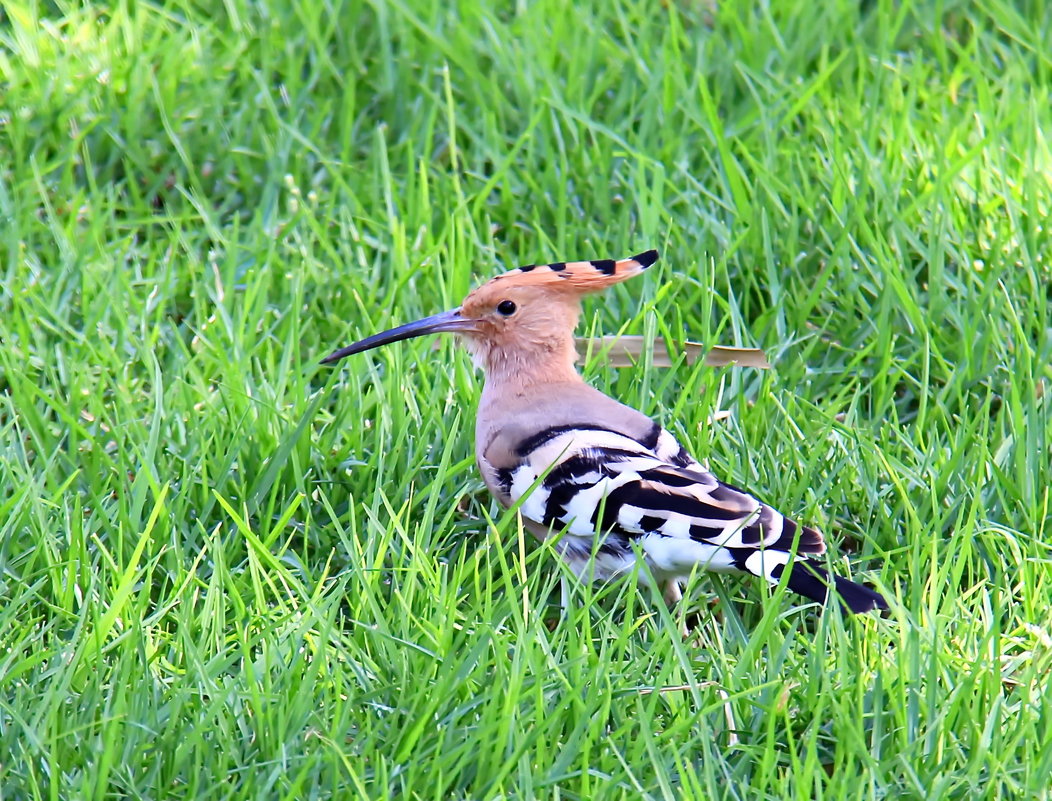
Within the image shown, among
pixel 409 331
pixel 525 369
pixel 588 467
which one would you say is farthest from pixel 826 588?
pixel 409 331

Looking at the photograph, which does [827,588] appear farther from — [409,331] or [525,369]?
[409,331]

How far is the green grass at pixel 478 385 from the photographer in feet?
6.73

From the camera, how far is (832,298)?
3.30 metres

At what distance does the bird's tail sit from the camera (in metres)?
2.26

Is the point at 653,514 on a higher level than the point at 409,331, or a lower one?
lower

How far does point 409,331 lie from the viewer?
9.21 ft

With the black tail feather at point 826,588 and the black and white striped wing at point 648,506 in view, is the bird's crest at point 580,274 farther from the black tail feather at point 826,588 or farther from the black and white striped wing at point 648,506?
the black tail feather at point 826,588

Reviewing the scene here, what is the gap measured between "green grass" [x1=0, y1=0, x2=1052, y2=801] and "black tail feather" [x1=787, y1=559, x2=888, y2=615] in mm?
41

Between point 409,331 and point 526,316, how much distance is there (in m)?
0.24

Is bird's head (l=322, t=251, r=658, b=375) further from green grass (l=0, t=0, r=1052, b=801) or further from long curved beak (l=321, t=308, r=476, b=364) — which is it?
green grass (l=0, t=0, r=1052, b=801)

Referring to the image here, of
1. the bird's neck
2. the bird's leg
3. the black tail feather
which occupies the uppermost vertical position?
the bird's neck

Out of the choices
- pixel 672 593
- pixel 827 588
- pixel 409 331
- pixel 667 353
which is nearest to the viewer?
pixel 827 588

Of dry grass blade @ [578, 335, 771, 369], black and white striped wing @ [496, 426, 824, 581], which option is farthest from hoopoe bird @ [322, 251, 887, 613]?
dry grass blade @ [578, 335, 771, 369]

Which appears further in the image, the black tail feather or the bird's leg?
the bird's leg
